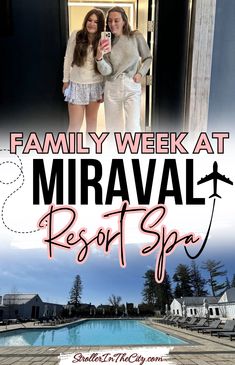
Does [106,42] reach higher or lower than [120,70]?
higher

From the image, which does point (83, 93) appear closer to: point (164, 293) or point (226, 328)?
point (164, 293)

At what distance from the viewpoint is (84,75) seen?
1.94m

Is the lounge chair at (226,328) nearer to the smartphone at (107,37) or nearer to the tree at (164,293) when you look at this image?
the tree at (164,293)

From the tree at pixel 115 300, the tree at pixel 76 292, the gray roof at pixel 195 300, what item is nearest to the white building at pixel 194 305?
the gray roof at pixel 195 300

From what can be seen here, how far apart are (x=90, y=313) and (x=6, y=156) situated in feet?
2.62

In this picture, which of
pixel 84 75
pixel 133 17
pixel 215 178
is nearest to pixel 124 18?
pixel 133 17

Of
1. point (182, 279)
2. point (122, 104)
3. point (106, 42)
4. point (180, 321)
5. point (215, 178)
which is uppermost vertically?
point (106, 42)

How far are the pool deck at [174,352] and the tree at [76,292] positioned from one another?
183mm

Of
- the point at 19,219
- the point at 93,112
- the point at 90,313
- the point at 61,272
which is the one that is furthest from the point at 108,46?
the point at 90,313

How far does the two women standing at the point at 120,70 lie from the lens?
6.27 feet

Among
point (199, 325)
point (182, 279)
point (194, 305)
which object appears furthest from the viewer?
point (199, 325)

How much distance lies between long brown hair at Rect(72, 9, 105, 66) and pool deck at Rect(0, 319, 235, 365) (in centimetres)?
121

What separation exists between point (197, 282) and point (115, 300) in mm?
371

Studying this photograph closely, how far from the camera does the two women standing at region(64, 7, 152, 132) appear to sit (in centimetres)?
A: 191
